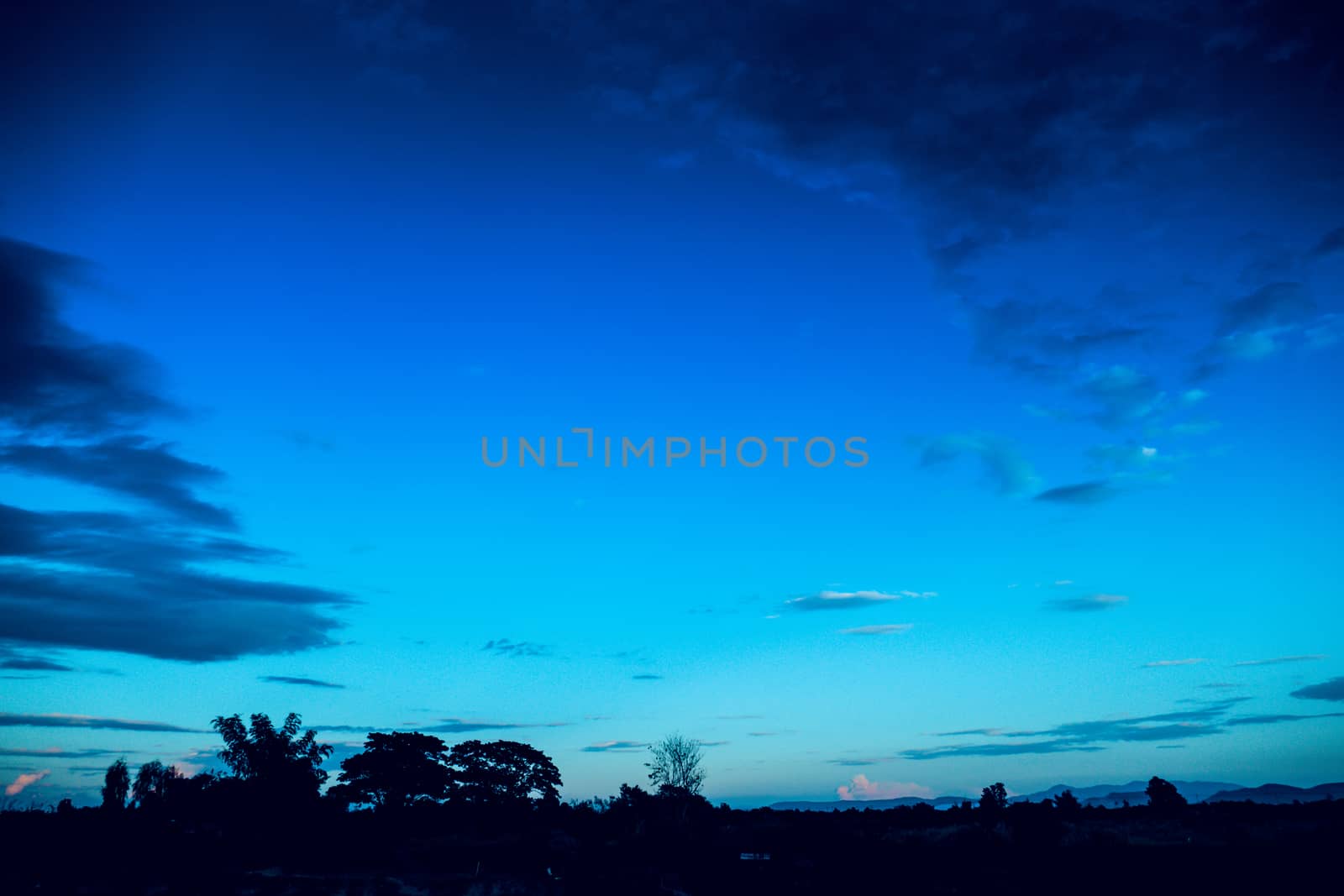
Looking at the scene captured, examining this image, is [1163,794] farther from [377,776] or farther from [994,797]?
[377,776]

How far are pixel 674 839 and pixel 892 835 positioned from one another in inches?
709

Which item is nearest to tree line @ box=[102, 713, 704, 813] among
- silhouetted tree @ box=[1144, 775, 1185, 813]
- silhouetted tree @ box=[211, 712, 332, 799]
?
silhouetted tree @ box=[211, 712, 332, 799]

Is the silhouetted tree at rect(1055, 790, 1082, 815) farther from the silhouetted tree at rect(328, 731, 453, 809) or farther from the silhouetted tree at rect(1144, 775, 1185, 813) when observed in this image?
the silhouetted tree at rect(328, 731, 453, 809)

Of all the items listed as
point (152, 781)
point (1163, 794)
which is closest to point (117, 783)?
point (152, 781)

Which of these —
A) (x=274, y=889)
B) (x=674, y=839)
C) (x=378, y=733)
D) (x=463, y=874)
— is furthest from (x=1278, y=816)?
(x=378, y=733)

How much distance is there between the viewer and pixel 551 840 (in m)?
63.8

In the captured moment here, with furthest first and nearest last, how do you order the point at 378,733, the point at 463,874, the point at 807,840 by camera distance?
1. the point at 378,733
2. the point at 807,840
3. the point at 463,874

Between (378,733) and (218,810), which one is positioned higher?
(378,733)

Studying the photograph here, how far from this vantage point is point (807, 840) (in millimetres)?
60500

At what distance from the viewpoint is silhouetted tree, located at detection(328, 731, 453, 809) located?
275ft

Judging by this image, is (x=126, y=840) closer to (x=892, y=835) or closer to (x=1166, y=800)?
(x=892, y=835)

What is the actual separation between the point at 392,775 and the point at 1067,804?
7045 cm

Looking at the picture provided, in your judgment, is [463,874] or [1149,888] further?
[463,874]

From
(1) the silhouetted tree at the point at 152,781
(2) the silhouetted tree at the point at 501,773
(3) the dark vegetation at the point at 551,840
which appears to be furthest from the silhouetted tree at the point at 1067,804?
(1) the silhouetted tree at the point at 152,781
